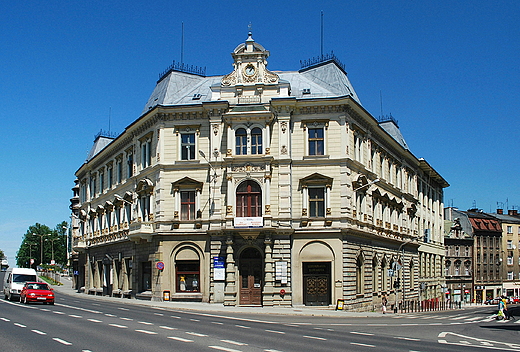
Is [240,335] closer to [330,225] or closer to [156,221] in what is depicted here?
[330,225]

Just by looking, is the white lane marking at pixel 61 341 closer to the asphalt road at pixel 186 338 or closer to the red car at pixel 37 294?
the asphalt road at pixel 186 338

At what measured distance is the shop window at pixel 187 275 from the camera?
1767 inches

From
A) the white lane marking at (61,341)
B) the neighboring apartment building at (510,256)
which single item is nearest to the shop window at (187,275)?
the white lane marking at (61,341)

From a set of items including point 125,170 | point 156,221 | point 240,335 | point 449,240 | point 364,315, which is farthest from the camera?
point 449,240

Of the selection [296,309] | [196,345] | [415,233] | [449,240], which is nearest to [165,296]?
[296,309]

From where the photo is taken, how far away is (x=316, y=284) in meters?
42.9

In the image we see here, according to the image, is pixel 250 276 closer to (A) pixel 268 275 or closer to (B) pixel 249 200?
(A) pixel 268 275

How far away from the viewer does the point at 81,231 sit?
240 ft

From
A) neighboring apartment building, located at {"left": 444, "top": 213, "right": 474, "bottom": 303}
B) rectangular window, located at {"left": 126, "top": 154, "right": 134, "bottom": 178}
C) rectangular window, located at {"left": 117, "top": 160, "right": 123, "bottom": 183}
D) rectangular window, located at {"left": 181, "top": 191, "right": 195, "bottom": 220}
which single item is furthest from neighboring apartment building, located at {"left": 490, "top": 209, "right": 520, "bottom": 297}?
rectangular window, located at {"left": 181, "top": 191, "right": 195, "bottom": 220}

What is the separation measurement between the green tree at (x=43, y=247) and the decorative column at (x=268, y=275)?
132560 millimetres

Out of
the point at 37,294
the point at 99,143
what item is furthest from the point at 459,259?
the point at 37,294

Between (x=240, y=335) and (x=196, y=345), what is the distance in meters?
3.91

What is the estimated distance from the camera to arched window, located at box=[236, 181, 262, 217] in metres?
43.8

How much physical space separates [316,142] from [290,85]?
5.47m
